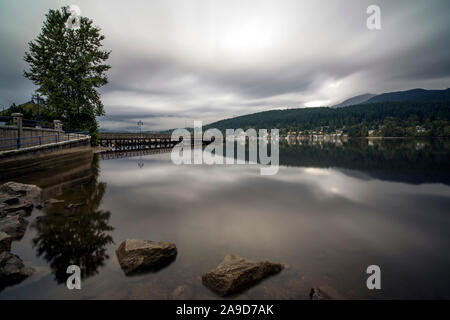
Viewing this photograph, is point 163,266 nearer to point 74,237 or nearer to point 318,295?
point 74,237

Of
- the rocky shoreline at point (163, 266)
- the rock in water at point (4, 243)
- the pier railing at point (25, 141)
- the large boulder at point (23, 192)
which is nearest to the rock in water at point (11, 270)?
the rocky shoreline at point (163, 266)

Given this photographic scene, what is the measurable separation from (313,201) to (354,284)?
24.7 ft

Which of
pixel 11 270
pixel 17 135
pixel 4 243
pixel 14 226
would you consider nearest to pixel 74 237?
pixel 4 243

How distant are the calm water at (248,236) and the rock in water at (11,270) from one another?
0.72ft

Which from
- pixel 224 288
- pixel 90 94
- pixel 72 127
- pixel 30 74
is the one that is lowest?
pixel 224 288

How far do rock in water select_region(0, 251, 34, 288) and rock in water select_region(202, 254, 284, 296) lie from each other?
4.30m

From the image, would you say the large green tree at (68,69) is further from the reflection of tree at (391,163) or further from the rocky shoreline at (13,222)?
the reflection of tree at (391,163)

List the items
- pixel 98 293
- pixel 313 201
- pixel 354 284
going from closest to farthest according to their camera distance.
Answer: pixel 98 293
pixel 354 284
pixel 313 201

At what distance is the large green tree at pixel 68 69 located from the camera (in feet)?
88.1

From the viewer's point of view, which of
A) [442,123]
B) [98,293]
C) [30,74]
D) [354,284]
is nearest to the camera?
[98,293]

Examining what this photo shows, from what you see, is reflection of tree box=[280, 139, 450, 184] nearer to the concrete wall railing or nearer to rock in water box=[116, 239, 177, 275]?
rock in water box=[116, 239, 177, 275]

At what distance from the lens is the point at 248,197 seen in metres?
12.8
